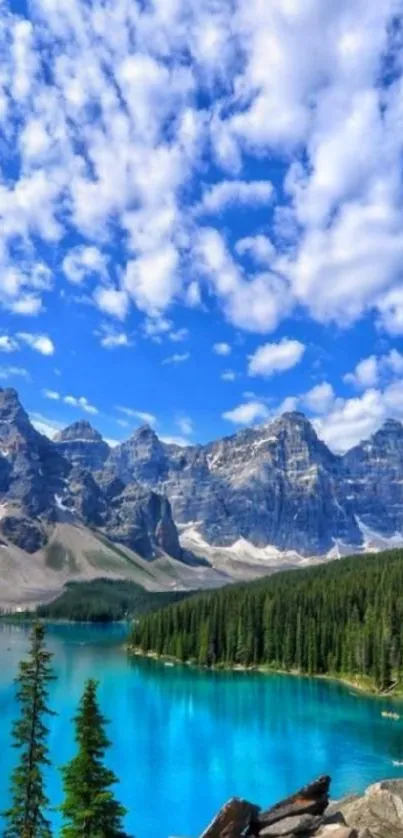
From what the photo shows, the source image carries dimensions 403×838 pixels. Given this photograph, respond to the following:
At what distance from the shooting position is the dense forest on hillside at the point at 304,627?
4639 inches

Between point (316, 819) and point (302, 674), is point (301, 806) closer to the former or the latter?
point (316, 819)

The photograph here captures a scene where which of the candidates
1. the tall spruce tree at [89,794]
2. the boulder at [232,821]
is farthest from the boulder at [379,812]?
the tall spruce tree at [89,794]

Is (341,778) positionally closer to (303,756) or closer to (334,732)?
(303,756)

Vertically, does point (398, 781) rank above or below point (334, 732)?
above

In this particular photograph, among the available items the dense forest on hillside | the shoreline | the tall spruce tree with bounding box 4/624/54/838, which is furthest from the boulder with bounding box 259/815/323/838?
the dense forest on hillside

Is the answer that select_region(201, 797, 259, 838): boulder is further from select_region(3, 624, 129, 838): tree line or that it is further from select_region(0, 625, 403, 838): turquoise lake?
select_region(0, 625, 403, 838): turquoise lake

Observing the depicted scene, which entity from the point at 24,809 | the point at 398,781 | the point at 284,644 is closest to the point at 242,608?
the point at 284,644

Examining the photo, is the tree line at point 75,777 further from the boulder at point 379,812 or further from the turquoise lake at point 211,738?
the turquoise lake at point 211,738

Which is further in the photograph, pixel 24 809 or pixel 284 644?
pixel 284 644

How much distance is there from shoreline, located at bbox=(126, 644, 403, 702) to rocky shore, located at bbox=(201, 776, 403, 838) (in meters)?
A: 93.6

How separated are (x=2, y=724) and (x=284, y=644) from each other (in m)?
62.3

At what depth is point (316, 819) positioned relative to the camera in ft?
51.5

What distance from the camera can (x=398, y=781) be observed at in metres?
17.1

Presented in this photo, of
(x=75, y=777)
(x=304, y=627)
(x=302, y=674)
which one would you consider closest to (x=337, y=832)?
(x=75, y=777)
